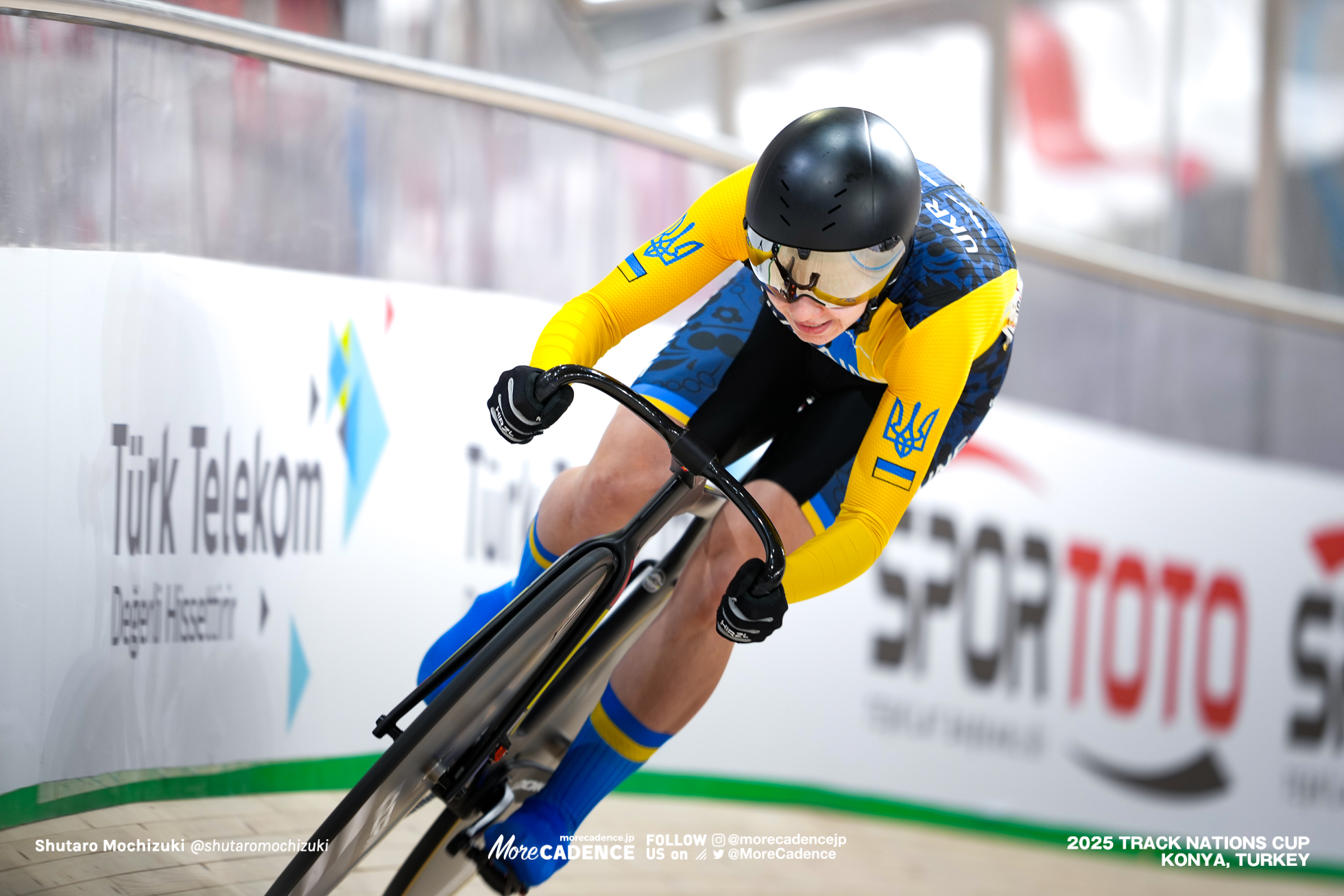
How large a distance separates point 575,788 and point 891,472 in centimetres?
91

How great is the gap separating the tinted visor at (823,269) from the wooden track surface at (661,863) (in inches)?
65.2

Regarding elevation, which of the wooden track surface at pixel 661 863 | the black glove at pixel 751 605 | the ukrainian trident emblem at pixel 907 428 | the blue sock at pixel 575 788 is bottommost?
the wooden track surface at pixel 661 863

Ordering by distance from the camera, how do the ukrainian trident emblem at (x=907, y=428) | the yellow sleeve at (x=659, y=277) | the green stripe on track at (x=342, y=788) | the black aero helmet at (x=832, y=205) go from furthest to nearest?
the green stripe on track at (x=342, y=788), the yellow sleeve at (x=659, y=277), the ukrainian trident emblem at (x=907, y=428), the black aero helmet at (x=832, y=205)

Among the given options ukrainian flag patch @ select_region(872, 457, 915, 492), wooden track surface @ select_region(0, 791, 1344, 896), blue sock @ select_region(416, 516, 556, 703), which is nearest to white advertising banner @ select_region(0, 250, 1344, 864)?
wooden track surface @ select_region(0, 791, 1344, 896)

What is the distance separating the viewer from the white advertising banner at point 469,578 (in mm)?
2436

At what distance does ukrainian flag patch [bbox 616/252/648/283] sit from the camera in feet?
7.15

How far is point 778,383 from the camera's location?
2.43 metres

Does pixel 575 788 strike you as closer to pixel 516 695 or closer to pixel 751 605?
pixel 516 695

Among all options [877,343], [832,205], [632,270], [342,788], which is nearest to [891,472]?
[877,343]

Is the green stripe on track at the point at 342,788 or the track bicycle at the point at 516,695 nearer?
the track bicycle at the point at 516,695

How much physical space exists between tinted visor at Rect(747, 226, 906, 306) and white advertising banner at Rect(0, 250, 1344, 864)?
1.52 meters

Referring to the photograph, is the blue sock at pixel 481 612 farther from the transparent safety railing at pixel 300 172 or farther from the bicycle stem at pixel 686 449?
the transparent safety railing at pixel 300 172

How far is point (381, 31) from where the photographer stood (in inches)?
161

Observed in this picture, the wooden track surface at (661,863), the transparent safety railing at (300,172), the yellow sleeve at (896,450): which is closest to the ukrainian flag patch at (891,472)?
the yellow sleeve at (896,450)
